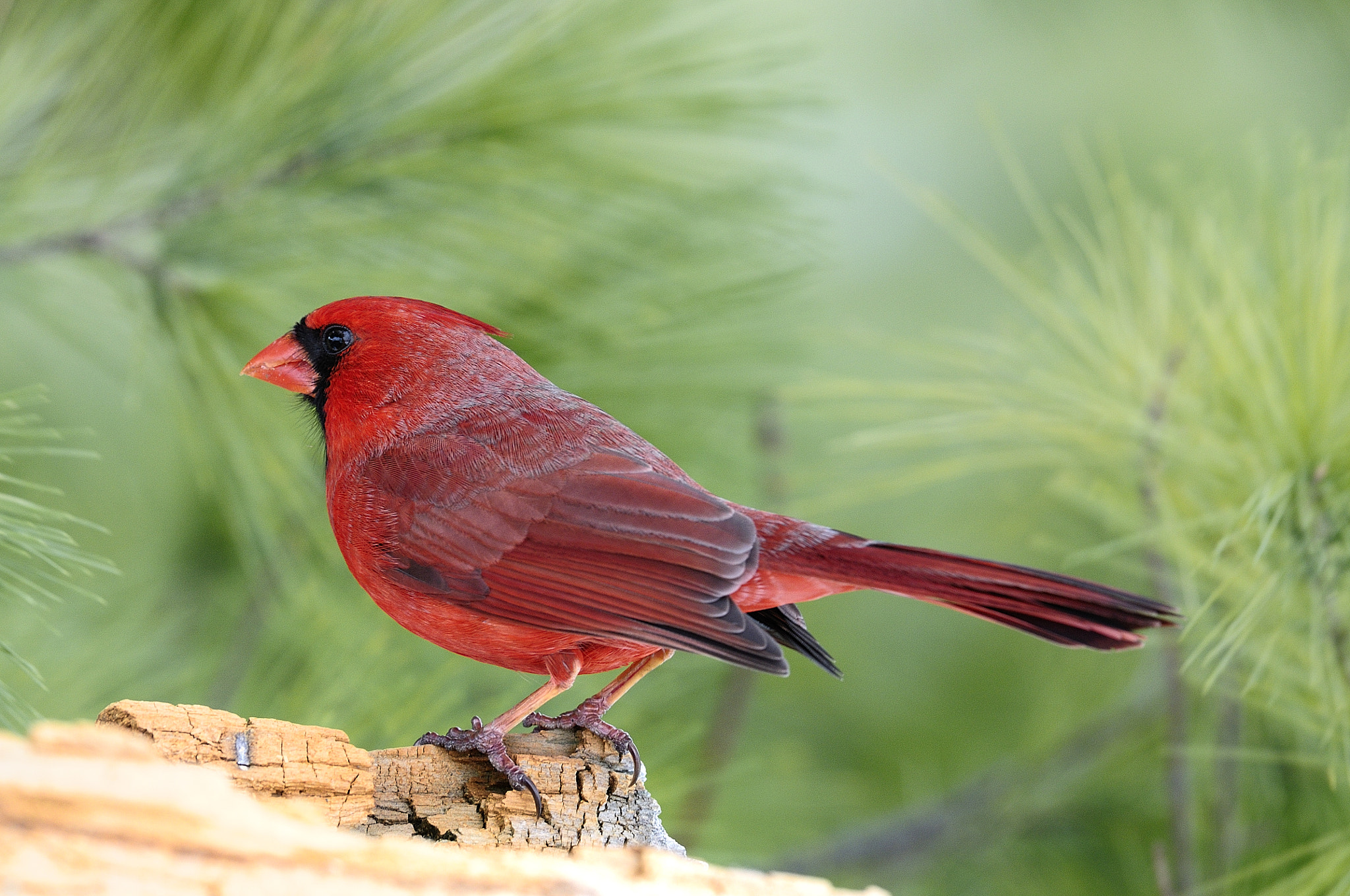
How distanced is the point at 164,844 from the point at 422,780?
0.44 meters

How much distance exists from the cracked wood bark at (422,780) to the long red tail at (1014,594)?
12.1 inches

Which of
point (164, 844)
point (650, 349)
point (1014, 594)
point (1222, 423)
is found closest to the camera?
point (164, 844)

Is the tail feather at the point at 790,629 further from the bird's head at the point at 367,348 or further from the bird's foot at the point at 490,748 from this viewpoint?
the bird's head at the point at 367,348

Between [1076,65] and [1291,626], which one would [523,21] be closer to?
[1291,626]

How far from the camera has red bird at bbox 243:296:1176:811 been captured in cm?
121

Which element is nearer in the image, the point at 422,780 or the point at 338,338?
the point at 422,780

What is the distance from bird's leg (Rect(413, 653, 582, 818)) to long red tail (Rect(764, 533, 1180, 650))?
290 mm

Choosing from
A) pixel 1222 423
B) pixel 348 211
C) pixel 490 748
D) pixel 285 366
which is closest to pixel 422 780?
pixel 490 748

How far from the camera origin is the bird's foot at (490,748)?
1222mm

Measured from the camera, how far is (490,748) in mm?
1239

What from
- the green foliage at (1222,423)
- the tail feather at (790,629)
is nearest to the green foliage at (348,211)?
the green foliage at (1222,423)

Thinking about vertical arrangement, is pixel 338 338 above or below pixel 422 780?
above

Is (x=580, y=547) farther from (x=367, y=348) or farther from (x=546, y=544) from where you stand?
(x=367, y=348)

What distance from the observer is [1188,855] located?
68.9 inches
